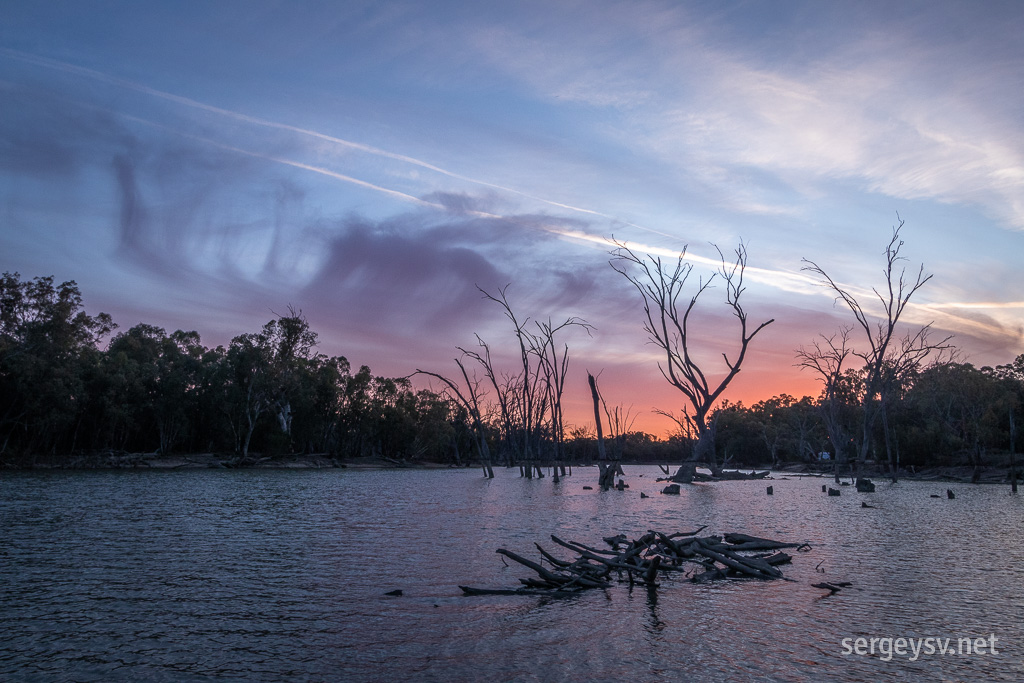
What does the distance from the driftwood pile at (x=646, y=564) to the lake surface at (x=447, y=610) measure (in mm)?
319

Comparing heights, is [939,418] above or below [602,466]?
above

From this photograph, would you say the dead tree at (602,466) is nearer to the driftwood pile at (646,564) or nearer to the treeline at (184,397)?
the driftwood pile at (646,564)

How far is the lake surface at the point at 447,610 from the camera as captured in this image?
7.30 metres

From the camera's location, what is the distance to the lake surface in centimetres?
730

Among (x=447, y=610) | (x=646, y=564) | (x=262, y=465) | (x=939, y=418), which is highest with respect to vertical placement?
(x=939, y=418)

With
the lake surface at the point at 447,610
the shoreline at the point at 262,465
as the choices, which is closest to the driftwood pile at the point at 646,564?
the lake surface at the point at 447,610

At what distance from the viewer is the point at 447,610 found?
972cm

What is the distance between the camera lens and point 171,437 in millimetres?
75812

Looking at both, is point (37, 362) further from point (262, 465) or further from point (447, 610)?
point (447, 610)

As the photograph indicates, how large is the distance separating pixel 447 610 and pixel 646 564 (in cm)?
412

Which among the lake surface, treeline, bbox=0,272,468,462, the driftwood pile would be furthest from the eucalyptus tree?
the driftwood pile

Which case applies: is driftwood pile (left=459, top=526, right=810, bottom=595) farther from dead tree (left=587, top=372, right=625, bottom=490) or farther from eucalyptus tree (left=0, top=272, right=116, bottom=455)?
eucalyptus tree (left=0, top=272, right=116, bottom=455)

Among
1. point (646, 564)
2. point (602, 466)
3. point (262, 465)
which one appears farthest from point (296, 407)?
point (646, 564)

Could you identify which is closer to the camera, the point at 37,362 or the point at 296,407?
the point at 37,362
